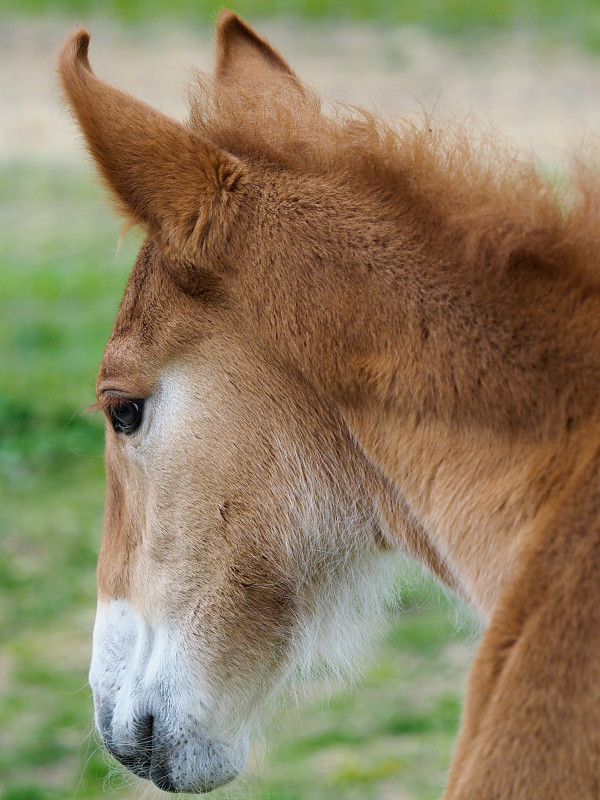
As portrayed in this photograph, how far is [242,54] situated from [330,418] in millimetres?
1171

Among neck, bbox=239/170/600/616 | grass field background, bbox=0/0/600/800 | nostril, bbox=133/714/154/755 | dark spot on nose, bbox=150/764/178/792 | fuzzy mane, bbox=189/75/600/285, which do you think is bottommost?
grass field background, bbox=0/0/600/800

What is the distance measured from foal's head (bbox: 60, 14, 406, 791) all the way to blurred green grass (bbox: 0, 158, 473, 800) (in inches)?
12.0

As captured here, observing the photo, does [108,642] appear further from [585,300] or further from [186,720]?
[585,300]

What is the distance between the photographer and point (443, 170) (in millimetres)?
1937

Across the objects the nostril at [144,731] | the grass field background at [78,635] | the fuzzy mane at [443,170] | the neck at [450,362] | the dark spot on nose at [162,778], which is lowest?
the grass field background at [78,635]

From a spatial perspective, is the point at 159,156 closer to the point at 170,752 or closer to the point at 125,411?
the point at 125,411

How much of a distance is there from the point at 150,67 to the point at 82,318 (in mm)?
7997

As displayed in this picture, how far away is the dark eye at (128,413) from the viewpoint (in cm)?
217

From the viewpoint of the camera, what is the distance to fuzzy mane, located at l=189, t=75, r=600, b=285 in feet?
5.73

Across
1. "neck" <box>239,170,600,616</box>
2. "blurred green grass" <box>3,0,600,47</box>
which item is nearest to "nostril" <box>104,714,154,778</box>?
"neck" <box>239,170,600,616</box>

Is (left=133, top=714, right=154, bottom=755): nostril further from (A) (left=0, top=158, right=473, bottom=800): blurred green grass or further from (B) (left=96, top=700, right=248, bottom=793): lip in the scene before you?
(A) (left=0, top=158, right=473, bottom=800): blurred green grass

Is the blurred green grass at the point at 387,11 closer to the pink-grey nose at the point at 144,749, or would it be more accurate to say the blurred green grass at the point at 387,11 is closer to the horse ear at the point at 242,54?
the horse ear at the point at 242,54

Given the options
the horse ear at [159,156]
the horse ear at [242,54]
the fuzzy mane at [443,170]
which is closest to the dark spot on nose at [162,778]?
the horse ear at [159,156]

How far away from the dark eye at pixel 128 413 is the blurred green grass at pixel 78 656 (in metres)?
0.45
